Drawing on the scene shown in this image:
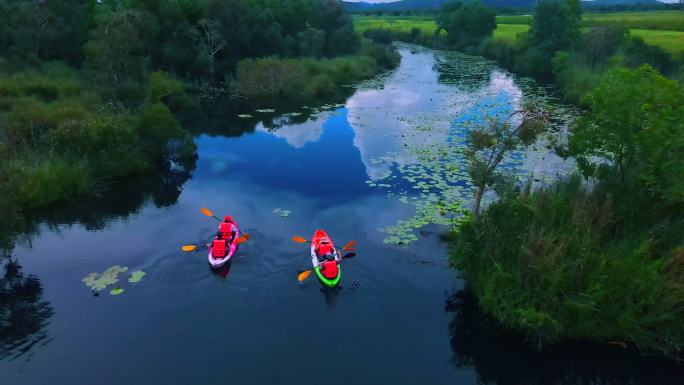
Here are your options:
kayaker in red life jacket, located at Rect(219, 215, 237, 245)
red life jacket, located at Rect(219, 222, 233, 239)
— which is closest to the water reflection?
kayaker in red life jacket, located at Rect(219, 215, 237, 245)

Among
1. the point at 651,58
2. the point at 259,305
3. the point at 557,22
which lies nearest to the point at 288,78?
the point at 651,58

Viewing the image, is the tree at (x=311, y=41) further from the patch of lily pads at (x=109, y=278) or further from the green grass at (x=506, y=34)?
the patch of lily pads at (x=109, y=278)

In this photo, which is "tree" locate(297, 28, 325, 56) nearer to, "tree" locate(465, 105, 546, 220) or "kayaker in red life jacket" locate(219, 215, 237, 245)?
"kayaker in red life jacket" locate(219, 215, 237, 245)

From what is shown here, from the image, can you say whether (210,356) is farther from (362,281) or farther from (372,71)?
(372,71)

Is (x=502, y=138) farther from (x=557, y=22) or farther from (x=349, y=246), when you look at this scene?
(x=557, y=22)

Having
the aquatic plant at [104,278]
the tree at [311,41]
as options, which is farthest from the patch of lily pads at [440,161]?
the tree at [311,41]

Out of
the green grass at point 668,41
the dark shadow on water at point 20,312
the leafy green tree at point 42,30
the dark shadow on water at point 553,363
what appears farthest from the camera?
the green grass at point 668,41
